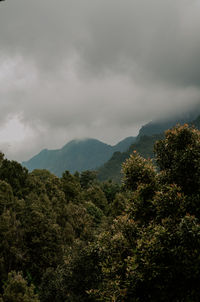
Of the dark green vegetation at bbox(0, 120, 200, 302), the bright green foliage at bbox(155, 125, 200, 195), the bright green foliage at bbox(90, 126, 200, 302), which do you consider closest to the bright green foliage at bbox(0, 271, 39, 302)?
the dark green vegetation at bbox(0, 120, 200, 302)

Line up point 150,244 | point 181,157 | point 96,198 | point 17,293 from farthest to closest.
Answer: point 96,198 → point 17,293 → point 181,157 → point 150,244

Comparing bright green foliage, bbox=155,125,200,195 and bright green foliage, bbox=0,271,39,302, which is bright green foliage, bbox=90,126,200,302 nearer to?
bright green foliage, bbox=155,125,200,195

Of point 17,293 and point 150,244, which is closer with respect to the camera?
point 150,244

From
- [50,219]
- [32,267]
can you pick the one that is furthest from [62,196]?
[32,267]

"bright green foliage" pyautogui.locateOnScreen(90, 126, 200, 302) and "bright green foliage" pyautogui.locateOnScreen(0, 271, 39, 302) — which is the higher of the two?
"bright green foliage" pyautogui.locateOnScreen(90, 126, 200, 302)

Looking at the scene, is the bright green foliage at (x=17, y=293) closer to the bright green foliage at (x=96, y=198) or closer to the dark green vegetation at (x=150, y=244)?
the dark green vegetation at (x=150, y=244)

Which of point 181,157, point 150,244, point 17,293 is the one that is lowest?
point 17,293

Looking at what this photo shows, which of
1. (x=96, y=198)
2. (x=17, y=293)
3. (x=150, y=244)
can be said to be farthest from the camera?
(x=96, y=198)

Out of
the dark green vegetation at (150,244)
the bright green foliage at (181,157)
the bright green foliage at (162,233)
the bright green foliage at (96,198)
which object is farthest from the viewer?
the bright green foliage at (96,198)

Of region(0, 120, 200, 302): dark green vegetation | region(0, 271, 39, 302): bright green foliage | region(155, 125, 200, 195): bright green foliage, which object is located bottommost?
region(0, 271, 39, 302): bright green foliage

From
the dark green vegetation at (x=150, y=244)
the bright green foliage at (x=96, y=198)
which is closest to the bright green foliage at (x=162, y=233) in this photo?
the dark green vegetation at (x=150, y=244)

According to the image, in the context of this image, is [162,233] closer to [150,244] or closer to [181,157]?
[150,244]

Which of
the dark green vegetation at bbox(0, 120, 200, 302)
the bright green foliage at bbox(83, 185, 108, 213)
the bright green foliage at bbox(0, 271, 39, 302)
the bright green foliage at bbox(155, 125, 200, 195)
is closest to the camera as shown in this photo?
the dark green vegetation at bbox(0, 120, 200, 302)

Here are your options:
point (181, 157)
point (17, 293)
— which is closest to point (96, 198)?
point (17, 293)
